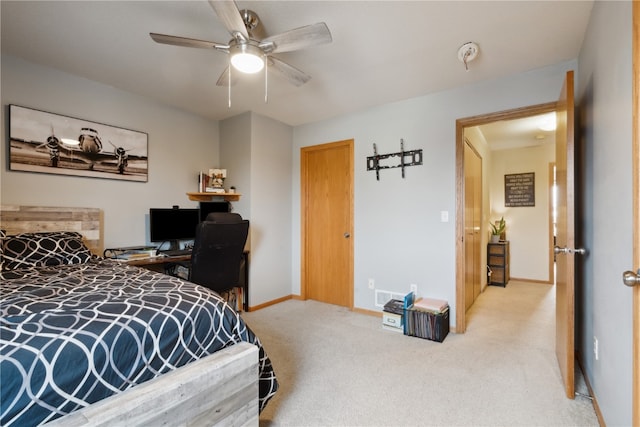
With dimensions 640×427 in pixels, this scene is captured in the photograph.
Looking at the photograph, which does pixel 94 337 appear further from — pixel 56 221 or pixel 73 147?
pixel 73 147

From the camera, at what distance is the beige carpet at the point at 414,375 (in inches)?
63.9

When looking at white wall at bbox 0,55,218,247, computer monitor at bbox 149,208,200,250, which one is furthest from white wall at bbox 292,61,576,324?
computer monitor at bbox 149,208,200,250

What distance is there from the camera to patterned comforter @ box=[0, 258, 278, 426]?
33.9 inches

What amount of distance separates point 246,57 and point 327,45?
0.67 m

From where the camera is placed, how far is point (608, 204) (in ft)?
4.69

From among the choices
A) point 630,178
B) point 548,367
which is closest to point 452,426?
point 548,367

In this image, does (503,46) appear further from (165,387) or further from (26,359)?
(26,359)

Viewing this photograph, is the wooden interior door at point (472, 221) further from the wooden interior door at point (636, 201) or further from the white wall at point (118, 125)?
the white wall at point (118, 125)

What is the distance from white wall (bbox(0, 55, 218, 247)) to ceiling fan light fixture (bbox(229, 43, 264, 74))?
70.1 inches

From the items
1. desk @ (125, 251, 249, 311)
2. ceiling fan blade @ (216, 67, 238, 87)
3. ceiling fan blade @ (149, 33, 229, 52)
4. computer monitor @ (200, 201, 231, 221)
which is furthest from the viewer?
computer monitor @ (200, 201, 231, 221)

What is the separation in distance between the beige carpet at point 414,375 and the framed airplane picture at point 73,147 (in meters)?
2.05

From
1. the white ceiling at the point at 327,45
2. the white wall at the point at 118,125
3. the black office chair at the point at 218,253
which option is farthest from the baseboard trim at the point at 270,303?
the white ceiling at the point at 327,45

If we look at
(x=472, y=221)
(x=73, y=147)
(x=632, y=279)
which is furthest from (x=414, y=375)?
(x=73, y=147)

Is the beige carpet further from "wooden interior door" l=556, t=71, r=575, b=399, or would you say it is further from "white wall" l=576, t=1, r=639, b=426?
"white wall" l=576, t=1, r=639, b=426
